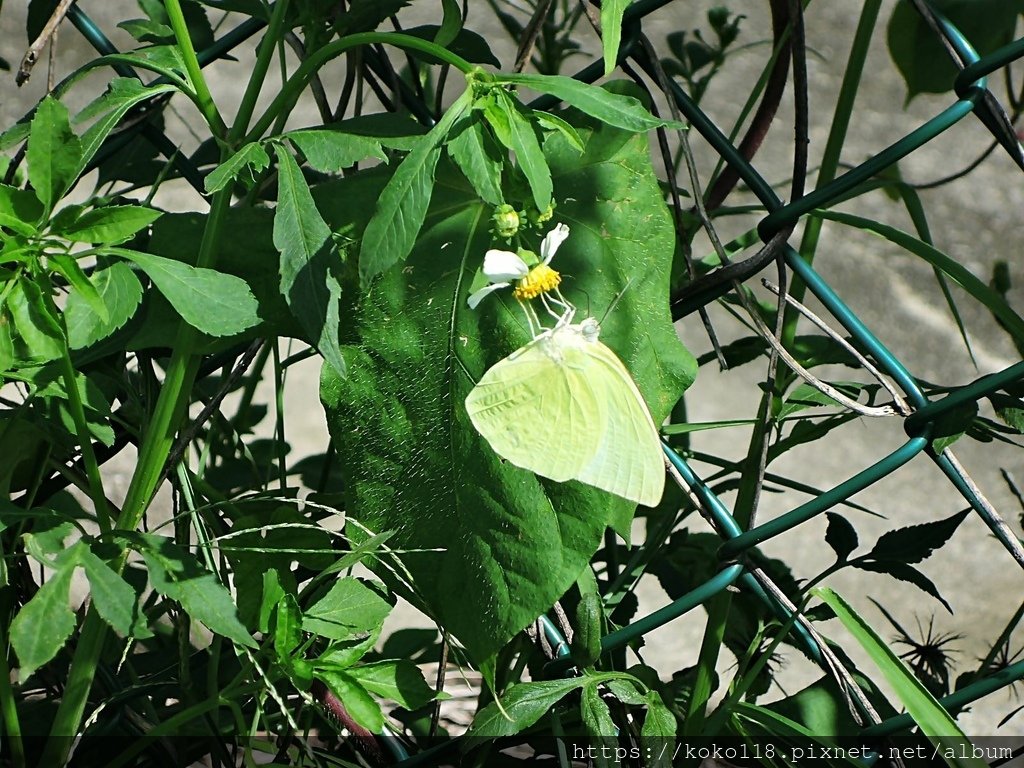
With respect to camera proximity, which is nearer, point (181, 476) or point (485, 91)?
point (485, 91)

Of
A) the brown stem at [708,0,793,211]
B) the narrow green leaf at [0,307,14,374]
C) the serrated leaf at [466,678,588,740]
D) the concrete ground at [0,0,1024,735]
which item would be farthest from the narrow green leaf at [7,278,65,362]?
the concrete ground at [0,0,1024,735]

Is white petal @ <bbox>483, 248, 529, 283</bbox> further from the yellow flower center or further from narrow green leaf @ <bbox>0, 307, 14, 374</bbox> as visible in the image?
narrow green leaf @ <bbox>0, 307, 14, 374</bbox>

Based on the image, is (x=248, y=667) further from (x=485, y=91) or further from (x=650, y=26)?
(x=650, y=26)

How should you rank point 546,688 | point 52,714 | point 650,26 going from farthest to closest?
Result: 1. point 650,26
2. point 52,714
3. point 546,688

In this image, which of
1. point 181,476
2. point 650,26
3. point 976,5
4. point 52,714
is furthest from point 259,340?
point 650,26

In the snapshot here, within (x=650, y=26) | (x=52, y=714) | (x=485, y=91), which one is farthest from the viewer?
(x=650, y=26)

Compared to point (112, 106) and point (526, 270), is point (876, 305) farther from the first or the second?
point (112, 106)
